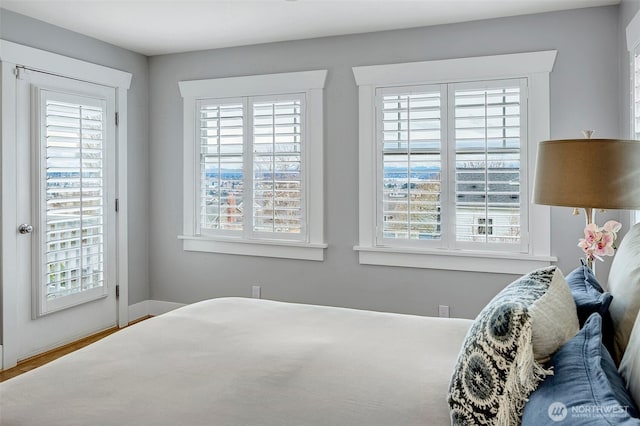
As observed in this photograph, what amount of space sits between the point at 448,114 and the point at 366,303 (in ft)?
5.21

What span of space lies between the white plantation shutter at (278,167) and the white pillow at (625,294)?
2.76 m

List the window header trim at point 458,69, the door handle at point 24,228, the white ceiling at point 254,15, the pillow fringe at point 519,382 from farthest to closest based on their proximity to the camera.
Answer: the door handle at point 24,228
the window header trim at point 458,69
the white ceiling at point 254,15
the pillow fringe at point 519,382

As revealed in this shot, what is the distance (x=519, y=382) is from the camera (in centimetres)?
112

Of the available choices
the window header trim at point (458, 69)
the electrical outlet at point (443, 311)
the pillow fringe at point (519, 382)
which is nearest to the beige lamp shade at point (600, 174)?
the pillow fringe at point (519, 382)

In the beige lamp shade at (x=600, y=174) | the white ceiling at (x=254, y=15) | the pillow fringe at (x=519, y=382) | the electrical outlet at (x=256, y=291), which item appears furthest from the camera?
the electrical outlet at (x=256, y=291)

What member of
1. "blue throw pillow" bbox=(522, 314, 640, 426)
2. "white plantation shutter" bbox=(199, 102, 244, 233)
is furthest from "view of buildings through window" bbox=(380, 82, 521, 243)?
"blue throw pillow" bbox=(522, 314, 640, 426)

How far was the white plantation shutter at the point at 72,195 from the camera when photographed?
366 cm

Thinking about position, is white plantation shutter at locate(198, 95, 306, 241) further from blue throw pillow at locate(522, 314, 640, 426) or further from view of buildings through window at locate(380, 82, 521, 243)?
blue throw pillow at locate(522, 314, 640, 426)

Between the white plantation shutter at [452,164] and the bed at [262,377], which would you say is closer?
the bed at [262,377]

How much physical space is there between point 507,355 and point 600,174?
1.13 meters

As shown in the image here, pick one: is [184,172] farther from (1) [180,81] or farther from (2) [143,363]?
(2) [143,363]

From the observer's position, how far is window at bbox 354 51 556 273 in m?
3.39

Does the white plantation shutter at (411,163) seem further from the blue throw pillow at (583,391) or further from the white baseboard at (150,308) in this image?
the blue throw pillow at (583,391)

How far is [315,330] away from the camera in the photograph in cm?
205
